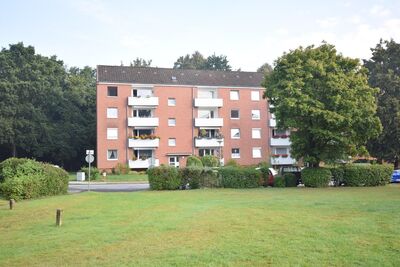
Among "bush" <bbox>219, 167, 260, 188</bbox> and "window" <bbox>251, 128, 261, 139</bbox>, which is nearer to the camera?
"bush" <bbox>219, 167, 260, 188</bbox>

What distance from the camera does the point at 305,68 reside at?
1188 inches

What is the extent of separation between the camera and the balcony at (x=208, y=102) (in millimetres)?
54281

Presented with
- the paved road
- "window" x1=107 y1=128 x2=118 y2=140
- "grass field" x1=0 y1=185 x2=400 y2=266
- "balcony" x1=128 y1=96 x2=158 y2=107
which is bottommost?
"grass field" x1=0 y1=185 x2=400 y2=266

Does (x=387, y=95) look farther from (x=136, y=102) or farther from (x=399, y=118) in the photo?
(x=136, y=102)

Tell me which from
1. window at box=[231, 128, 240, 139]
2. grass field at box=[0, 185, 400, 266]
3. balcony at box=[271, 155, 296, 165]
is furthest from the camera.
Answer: window at box=[231, 128, 240, 139]

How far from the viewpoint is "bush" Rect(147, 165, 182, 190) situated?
93.0 ft

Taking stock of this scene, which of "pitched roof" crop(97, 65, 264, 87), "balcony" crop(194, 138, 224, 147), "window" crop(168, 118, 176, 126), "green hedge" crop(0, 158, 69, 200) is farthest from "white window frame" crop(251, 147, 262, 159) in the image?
"green hedge" crop(0, 158, 69, 200)

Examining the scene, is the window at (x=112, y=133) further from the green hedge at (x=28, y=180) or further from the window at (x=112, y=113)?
the green hedge at (x=28, y=180)

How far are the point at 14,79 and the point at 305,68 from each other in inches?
1603

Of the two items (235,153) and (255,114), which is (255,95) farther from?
(235,153)

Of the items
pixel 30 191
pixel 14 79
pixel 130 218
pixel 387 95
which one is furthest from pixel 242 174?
pixel 14 79

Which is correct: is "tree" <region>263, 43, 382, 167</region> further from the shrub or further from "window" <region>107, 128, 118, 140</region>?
"window" <region>107, 128, 118, 140</region>

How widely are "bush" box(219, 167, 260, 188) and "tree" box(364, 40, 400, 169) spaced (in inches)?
786

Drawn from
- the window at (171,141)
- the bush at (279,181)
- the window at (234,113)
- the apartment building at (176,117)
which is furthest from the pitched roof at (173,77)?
the bush at (279,181)
